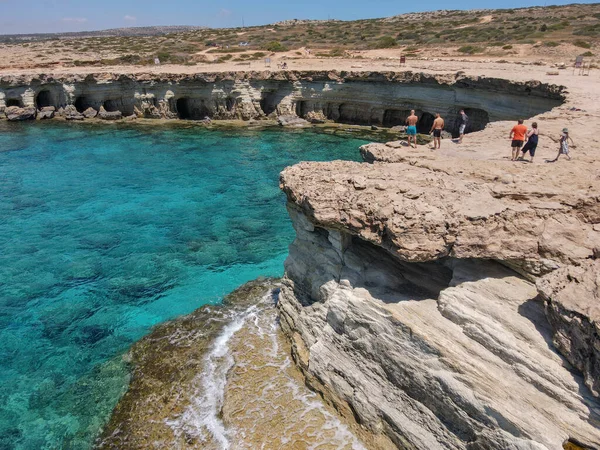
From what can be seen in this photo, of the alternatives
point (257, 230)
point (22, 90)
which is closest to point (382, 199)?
point (257, 230)

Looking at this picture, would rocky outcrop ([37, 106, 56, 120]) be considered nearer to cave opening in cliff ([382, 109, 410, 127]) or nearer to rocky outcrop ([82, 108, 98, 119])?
rocky outcrop ([82, 108, 98, 119])

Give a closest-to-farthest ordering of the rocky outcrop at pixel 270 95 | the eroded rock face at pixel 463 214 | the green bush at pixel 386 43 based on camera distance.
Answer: the eroded rock face at pixel 463 214 → the rocky outcrop at pixel 270 95 → the green bush at pixel 386 43

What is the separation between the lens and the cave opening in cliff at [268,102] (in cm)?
3975

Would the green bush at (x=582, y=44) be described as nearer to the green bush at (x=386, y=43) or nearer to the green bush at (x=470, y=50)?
the green bush at (x=470, y=50)

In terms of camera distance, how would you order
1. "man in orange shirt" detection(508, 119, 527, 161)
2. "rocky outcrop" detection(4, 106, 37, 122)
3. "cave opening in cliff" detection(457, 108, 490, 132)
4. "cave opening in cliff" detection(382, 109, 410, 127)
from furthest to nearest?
"rocky outcrop" detection(4, 106, 37, 122) → "cave opening in cliff" detection(382, 109, 410, 127) → "cave opening in cliff" detection(457, 108, 490, 132) → "man in orange shirt" detection(508, 119, 527, 161)

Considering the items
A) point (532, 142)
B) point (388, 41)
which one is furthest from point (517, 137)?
point (388, 41)

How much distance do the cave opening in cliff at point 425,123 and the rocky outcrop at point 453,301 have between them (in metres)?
25.0

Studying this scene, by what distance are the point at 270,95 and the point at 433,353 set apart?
3596cm

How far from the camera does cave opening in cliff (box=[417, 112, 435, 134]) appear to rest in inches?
1371

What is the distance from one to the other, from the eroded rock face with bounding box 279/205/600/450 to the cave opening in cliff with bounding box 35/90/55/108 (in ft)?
142

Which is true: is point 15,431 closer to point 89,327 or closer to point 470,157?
point 89,327

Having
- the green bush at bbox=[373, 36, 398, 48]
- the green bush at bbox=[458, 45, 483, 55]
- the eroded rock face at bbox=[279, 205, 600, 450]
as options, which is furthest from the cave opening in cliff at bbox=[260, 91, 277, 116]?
the eroded rock face at bbox=[279, 205, 600, 450]

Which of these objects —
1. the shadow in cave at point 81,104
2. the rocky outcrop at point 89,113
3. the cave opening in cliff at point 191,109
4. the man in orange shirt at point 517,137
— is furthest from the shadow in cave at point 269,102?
the man in orange shirt at point 517,137

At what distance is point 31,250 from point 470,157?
1800 centimetres
